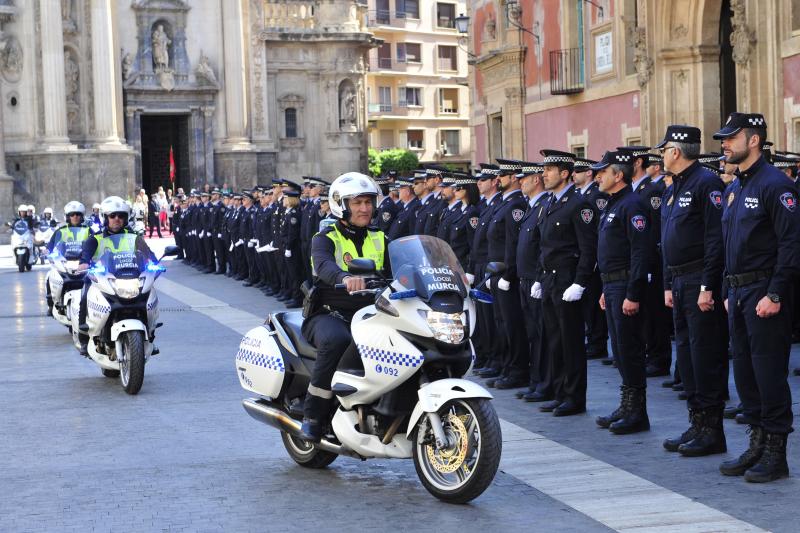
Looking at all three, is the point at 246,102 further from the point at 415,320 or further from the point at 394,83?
the point at 415,320

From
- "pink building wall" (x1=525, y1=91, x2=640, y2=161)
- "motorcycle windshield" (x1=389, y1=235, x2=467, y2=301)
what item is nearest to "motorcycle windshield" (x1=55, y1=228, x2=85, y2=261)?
"motorcycle windshield" (x1=389, y1=235, x2=467, y2=301)

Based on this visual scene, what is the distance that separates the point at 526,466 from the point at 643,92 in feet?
50.4

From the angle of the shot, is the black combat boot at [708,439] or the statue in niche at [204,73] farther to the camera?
the statue in niche at [204,73]

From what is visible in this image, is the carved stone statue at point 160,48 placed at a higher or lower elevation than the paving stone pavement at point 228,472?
higher

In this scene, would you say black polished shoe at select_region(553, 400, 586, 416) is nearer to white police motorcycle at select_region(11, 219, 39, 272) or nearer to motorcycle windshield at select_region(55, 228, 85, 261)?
motorcycle windshield at select_region(55, 228, 85, 261)

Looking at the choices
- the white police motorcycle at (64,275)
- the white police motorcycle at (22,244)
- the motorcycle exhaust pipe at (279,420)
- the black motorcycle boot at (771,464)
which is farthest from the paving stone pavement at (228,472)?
the white police motorcycle at (22,244)

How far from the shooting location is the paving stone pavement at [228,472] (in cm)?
705

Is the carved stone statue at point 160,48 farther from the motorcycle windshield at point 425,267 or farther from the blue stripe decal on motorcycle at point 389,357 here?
the blue stripe decal on motorcycle at point 389,357

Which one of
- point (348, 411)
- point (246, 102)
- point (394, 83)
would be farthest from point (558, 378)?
point (394, 83)

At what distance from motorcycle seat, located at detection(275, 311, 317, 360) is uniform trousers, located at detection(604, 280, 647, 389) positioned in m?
2.39

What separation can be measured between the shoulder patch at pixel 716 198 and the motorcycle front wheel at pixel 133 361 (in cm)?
554

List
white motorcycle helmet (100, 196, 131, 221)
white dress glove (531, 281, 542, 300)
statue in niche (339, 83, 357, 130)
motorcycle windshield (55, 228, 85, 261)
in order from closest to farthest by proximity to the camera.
Result: 1. white dress glove (531, 281, 542, 300)
2. white motorcycle helmet (100, 196, 131, 221)
3. motorcycle windshield (55, 228, 85, 261)
4. statue in niche (339, 83, 357, 130)

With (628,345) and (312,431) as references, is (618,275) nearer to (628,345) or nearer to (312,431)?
(628,345)

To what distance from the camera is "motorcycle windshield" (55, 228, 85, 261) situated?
52.6 ft
